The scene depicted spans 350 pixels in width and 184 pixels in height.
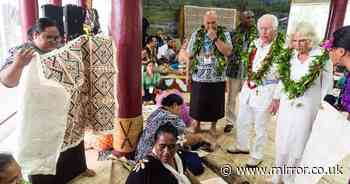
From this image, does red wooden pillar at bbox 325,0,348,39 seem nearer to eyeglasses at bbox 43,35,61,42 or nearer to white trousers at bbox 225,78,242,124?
white trousers at bbox 225,78,242,124

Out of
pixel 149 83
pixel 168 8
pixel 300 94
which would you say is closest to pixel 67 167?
pixel 300 94

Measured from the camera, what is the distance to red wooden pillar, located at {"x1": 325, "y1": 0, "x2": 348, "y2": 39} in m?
6.75

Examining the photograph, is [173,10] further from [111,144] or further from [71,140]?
[71,140]

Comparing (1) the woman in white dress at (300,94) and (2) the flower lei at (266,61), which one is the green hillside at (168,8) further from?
(1) the woman in white dress at (300,94)

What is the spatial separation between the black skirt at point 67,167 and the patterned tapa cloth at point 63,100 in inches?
3.8

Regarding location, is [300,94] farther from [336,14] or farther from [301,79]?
[336,14]

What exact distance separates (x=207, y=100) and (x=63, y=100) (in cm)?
172

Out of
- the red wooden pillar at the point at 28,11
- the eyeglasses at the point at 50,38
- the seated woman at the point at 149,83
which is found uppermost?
the red wooden pillar at the point at 28,11

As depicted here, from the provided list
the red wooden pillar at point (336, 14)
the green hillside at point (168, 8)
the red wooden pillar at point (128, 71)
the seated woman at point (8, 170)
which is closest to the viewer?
the seated woman at point (8, 170)

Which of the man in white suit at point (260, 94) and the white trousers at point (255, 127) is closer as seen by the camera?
the man in white suit at point (260, 94)

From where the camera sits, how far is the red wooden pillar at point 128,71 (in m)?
2.43

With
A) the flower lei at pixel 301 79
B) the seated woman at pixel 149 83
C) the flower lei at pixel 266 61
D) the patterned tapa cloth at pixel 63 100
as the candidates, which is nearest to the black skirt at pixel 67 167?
the patterned tapa cloth at pixel 63 100

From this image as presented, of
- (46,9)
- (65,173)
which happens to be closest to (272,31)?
(65,173)

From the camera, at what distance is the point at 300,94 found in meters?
1.95
